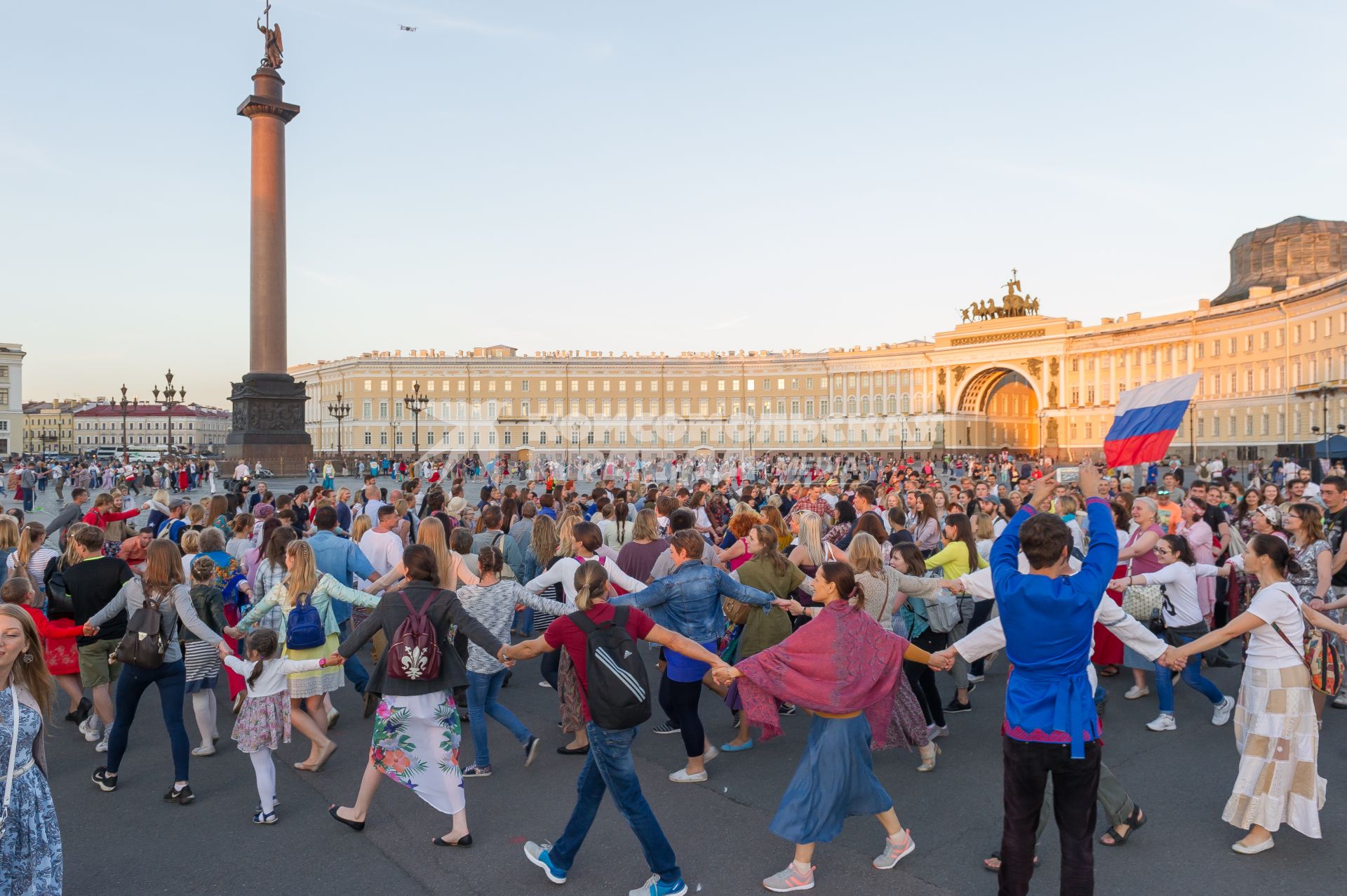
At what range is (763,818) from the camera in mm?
5457

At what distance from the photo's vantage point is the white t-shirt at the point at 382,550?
8320 millimetres

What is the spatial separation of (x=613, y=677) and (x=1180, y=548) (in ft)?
17.7

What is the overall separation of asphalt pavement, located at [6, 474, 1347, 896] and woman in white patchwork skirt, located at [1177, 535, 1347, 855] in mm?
231

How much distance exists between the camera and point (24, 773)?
3.35 meters

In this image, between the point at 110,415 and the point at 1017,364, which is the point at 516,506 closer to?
the point at 1017,364

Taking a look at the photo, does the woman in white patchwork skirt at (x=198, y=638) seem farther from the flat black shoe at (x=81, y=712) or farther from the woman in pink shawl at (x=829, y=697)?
the woman in pink shawl at (x=829, y=697)

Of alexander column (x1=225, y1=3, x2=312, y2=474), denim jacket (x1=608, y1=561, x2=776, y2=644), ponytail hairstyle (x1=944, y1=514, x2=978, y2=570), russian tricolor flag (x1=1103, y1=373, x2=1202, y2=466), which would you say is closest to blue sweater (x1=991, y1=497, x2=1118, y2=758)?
denim jacket (x1=608, y1=561, x2=776, y2=644)

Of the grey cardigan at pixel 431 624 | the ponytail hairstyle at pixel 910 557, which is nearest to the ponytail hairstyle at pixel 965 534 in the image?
the ponytail hairstyle at pixel 910 557

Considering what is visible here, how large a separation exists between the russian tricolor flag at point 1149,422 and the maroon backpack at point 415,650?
243 inches

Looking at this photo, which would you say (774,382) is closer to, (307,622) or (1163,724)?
(1163,724)

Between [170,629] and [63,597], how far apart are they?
1.39 meters

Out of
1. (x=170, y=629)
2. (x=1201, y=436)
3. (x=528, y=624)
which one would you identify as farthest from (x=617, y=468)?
(x=1201, y=436)

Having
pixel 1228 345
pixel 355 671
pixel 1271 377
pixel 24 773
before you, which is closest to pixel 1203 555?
pixel 355 671

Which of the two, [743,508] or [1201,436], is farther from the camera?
[1201,436]
